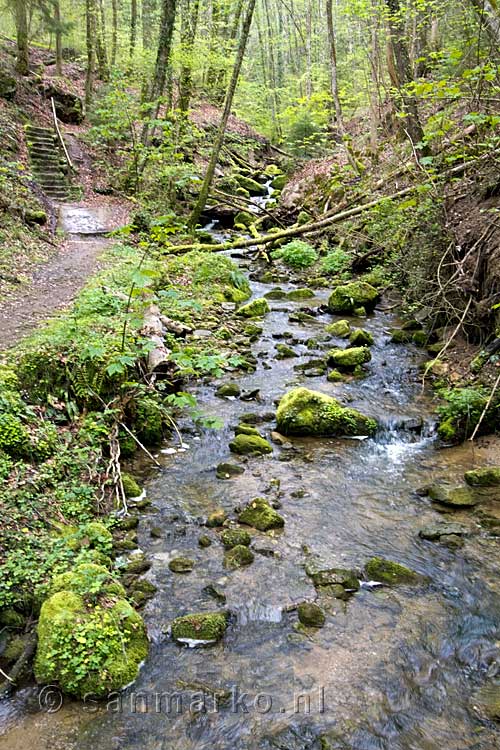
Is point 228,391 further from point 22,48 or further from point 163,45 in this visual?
point 22,48

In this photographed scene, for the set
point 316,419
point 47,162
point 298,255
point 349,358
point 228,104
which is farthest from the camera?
point 47,162

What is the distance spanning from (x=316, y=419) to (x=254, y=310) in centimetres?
502

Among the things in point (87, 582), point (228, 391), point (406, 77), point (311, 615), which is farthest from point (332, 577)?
point (406, 77)

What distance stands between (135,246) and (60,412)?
9.12 metres

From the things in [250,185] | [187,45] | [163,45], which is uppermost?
[187,45]

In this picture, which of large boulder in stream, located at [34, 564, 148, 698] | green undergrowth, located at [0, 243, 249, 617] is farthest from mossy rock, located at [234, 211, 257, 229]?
large boulder in stream, located at [34, 564, 148, 698]

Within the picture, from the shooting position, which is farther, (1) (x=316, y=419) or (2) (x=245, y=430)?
(1) (x=316, y=419)

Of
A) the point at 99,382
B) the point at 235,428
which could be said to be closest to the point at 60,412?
the point at 99,382

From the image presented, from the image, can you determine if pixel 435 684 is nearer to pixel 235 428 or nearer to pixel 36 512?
pixel 36 512

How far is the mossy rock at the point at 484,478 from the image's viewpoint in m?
6.24

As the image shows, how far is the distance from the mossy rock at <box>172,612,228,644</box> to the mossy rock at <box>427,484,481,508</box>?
297 cm

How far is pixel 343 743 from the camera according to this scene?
3408mm

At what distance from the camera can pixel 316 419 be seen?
7.55m

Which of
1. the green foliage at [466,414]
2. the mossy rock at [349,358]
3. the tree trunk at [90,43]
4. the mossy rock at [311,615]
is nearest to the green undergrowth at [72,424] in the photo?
the mossy rock at [311,615]
